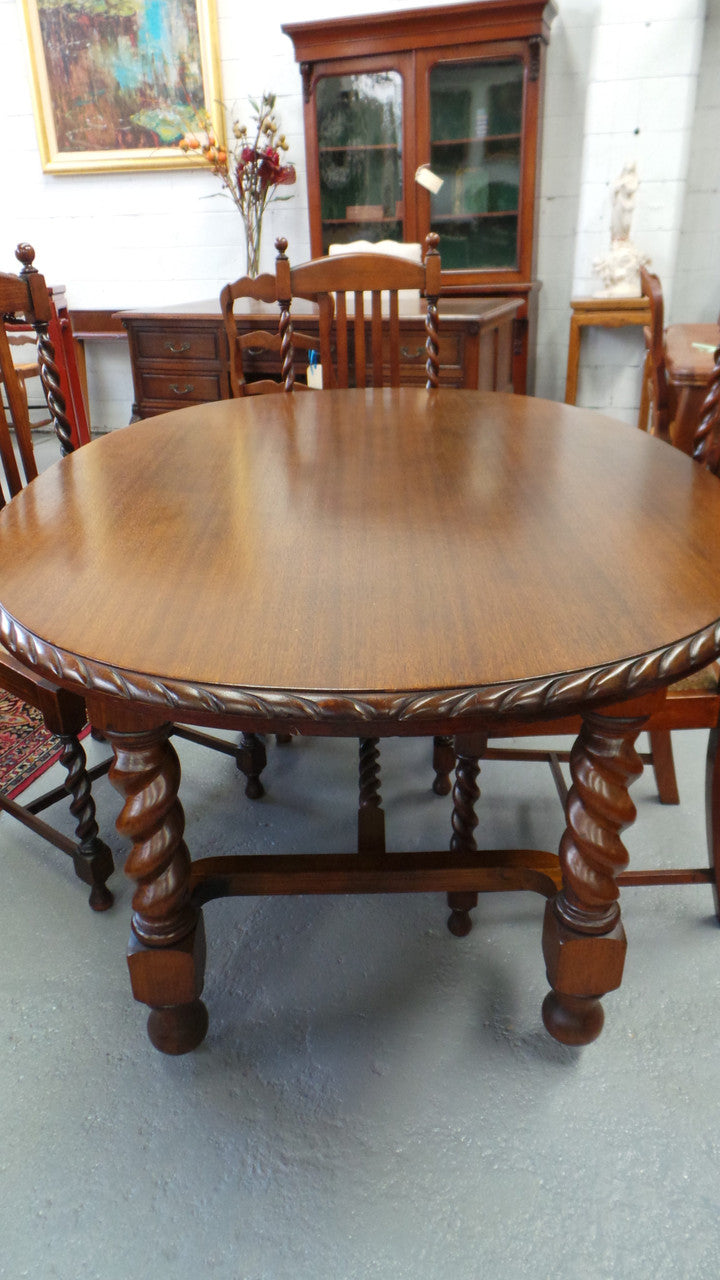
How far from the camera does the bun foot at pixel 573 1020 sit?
1.08 metres

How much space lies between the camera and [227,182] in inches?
159

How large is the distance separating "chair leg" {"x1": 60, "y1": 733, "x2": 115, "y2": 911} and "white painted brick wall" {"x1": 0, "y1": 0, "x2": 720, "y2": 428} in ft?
11.1

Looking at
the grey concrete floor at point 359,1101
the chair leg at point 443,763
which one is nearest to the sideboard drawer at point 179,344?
the chair leg at point 443,763

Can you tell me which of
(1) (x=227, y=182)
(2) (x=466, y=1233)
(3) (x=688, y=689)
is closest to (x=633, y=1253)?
(2) (x=466, y=1233)

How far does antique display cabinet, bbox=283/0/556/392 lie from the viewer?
355 centimetres

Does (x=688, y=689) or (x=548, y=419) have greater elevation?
(x=548, y=419)

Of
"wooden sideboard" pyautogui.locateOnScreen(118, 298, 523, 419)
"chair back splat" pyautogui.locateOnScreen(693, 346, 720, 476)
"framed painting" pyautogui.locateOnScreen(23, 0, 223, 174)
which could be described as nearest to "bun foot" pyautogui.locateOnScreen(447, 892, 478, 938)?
"chair back splat" pyautogui.locateOnScreen(693, 346, 720, 476)

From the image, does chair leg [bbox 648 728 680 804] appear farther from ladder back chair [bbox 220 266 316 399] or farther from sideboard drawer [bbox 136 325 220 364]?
sideboard drawer [bbox 136 325 220 364]

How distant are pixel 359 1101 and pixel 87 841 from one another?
64 cm

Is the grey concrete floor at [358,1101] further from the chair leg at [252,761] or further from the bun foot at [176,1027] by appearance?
the chair leg at [252,761]

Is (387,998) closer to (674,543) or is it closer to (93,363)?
(674,543)

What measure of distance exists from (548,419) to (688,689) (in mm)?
594

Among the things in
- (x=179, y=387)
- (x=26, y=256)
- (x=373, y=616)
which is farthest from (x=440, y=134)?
(x=373, y=616)

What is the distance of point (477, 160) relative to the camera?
3775 millimetres
